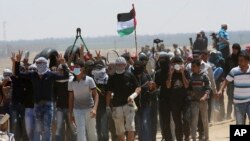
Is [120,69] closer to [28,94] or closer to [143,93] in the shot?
[143,93]

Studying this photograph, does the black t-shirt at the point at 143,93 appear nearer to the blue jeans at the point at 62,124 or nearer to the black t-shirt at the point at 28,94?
the blue jeans at the point at 62,124

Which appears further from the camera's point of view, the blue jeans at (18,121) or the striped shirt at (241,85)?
the blue jeans at (18,121)

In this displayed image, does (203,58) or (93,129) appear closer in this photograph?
(93,129)

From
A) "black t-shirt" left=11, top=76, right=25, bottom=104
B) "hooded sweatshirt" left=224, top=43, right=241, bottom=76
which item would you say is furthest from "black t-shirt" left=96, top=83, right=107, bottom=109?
"hooded sweatshirt" left=224, top=43, right=241, bottom=76

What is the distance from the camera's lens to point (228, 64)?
1709 cm

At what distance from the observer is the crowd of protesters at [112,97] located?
12.9 meters

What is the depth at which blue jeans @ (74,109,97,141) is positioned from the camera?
12.8m

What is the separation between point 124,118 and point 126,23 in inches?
292

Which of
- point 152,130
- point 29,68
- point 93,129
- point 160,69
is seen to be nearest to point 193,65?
point 160,69

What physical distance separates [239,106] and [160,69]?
2.21m

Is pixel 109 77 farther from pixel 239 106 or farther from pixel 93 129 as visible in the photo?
pixel 239 106

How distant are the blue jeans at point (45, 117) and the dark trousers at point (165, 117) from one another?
7.70 feet

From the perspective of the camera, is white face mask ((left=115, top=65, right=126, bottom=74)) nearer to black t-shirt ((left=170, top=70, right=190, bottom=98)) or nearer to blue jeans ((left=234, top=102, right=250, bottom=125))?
black t-shirt ((left=170, top=70, right=190, bottom=98))

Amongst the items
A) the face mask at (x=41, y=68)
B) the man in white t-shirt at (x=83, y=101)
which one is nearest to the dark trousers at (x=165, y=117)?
the man in white t-shirt at (x=83, y=101)
